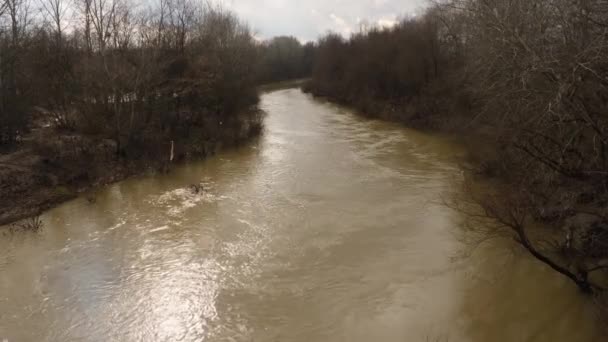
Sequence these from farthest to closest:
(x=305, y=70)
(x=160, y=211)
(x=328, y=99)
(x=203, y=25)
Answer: (x=305, y=70), (x=328, y=99), (x=203, y=25), (x=160, y=211)

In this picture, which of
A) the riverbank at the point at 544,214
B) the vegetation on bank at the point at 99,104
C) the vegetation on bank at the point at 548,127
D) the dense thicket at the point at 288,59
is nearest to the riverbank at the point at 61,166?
the vegetation on bank at the point at 99,104

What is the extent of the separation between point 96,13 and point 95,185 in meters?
7.57

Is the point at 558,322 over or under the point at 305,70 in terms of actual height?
under

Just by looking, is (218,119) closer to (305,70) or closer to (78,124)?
(78,124)

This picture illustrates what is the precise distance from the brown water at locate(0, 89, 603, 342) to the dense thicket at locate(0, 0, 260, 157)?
403cm

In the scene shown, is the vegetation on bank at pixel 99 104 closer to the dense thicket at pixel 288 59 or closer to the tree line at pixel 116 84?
the tree line at pixel 116 84

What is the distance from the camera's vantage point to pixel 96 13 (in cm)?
1669

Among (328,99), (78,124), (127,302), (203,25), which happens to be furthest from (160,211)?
(328,99)

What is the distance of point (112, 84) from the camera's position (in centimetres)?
1541

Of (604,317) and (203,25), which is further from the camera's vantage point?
(203,25)

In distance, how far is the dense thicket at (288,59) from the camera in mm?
57753

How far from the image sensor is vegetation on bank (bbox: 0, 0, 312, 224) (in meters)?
13.6

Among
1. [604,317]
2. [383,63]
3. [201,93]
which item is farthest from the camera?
[383,63]

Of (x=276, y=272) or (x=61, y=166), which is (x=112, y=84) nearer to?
(x=61, y=166)
